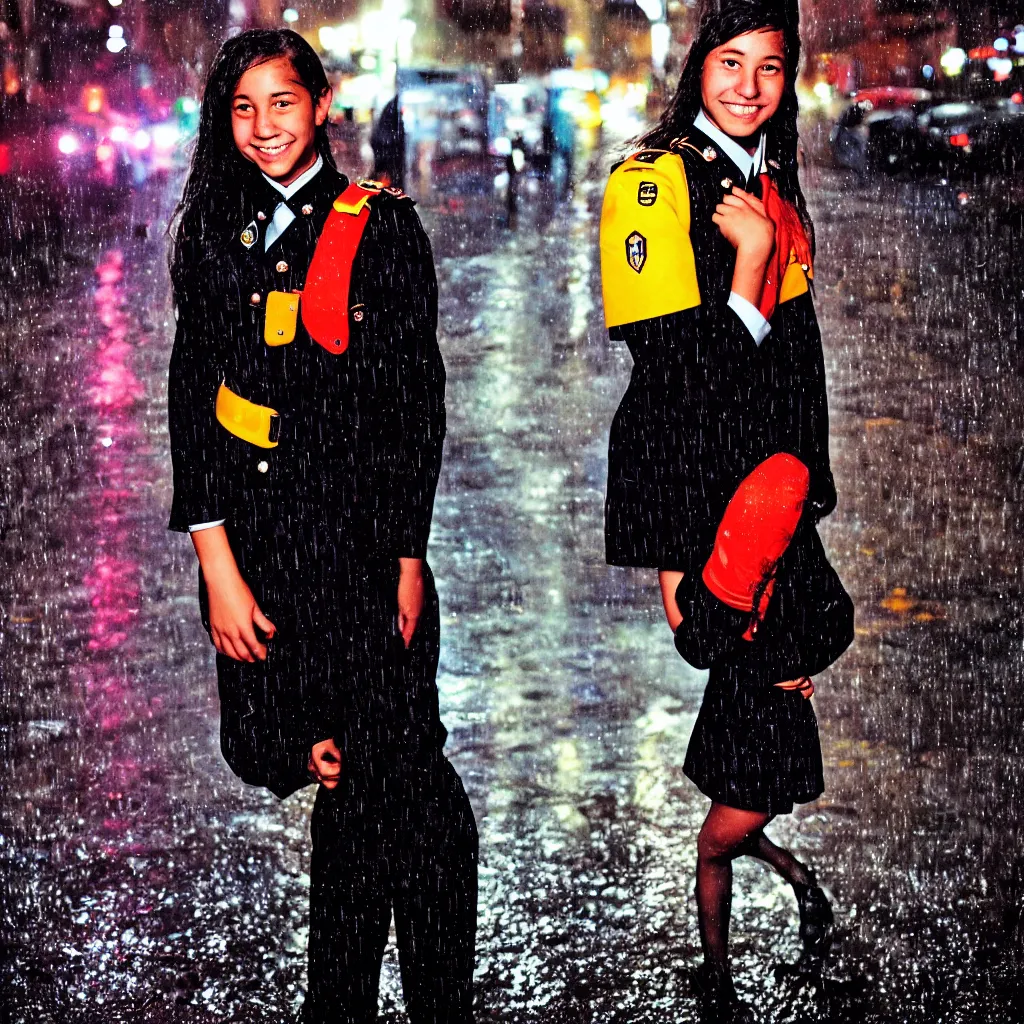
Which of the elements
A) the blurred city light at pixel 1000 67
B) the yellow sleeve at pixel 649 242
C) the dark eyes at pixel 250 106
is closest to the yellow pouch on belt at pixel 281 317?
the dark eyes at pixel 250 106

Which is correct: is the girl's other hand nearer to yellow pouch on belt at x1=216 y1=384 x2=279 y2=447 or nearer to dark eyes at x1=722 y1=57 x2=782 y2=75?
yellow pouch on belt at x1=216 y1=384 x2=279 y2=447

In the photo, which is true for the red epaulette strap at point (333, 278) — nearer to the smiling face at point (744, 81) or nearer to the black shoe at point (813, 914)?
the smiling face at point (744, 81)

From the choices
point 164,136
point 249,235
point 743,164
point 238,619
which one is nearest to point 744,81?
point 743,164

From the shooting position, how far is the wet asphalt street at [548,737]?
13.2 feet

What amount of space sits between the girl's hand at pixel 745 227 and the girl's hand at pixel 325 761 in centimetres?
144

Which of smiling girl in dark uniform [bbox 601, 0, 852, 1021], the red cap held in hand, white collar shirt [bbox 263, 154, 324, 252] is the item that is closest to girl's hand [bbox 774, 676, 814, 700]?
smiling girl in dark uniform [bbox 601, 0, 852, 1021]

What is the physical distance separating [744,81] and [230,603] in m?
1.64

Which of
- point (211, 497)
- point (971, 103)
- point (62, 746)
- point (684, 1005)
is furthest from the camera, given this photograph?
→ point (971, 103)

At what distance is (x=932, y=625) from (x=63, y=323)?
8.49 m

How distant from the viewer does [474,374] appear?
10.5m

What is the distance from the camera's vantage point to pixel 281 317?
10.6ft

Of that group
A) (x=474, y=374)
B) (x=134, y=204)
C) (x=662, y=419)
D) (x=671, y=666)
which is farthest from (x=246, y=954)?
(x=134, y=204)

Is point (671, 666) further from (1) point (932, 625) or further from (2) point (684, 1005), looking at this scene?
(2) point (684, 1005)

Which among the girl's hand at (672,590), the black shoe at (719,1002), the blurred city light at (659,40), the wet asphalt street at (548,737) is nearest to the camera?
the girl's hand at (672,590)
